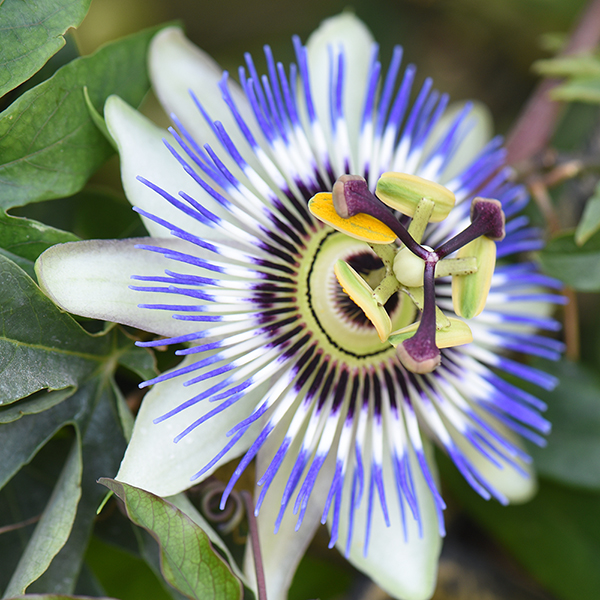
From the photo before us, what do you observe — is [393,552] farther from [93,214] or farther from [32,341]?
[93,214]

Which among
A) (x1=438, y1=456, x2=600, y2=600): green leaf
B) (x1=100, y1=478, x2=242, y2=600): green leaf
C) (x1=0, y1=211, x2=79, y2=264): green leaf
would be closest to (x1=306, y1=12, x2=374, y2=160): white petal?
(x1=0, y1=211, x2=79, y2=264): green leaf

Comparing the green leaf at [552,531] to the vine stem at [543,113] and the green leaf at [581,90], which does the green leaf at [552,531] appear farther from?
the green leaf at [581,90]

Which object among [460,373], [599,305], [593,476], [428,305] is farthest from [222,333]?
[599,305]

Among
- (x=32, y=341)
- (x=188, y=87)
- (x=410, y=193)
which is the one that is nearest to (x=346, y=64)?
(x=188, y=87)

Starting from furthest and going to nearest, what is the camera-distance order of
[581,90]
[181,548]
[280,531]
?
[581,90], [280,531], [181,548]

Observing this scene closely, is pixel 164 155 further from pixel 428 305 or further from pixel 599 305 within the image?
pixel 599 305

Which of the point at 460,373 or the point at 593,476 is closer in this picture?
the point at 460,373

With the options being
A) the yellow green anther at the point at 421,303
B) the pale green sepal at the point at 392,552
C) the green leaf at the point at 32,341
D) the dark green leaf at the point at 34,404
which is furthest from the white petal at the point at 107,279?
the pale green sepal at the point at 392,552
